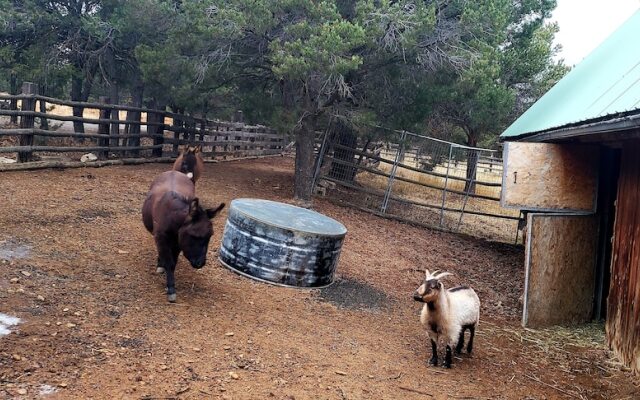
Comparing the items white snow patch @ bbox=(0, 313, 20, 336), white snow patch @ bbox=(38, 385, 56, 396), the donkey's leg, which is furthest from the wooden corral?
white snow patch @ bbox=(38, 385, 56, 396)

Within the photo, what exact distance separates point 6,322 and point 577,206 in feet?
22.0

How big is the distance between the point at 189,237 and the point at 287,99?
7.99 m

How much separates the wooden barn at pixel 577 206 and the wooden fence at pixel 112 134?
31.0 feet

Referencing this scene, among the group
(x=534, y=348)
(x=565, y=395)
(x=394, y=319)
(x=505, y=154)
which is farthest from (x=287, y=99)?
(x=565, y=395)

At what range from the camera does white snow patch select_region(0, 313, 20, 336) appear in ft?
14.6

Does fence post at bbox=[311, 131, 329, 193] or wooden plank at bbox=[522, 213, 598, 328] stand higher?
fence post at bbox=[311, 131, 329, 193]

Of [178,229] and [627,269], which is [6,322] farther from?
[627,269]

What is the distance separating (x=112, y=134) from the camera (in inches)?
561

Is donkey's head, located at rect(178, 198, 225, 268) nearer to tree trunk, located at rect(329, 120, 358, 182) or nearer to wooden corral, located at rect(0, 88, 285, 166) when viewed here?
wooden corral, located at rect(0, 88, 285, 166)

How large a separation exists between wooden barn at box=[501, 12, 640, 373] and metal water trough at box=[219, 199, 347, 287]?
8.37 feet

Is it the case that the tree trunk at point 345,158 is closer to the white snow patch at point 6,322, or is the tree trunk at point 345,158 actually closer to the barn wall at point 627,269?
the barn wall at point 627,269

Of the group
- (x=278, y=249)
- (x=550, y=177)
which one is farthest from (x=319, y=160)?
(x=550, y=177)

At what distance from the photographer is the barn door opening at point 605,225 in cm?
788

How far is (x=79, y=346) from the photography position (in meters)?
4.44
